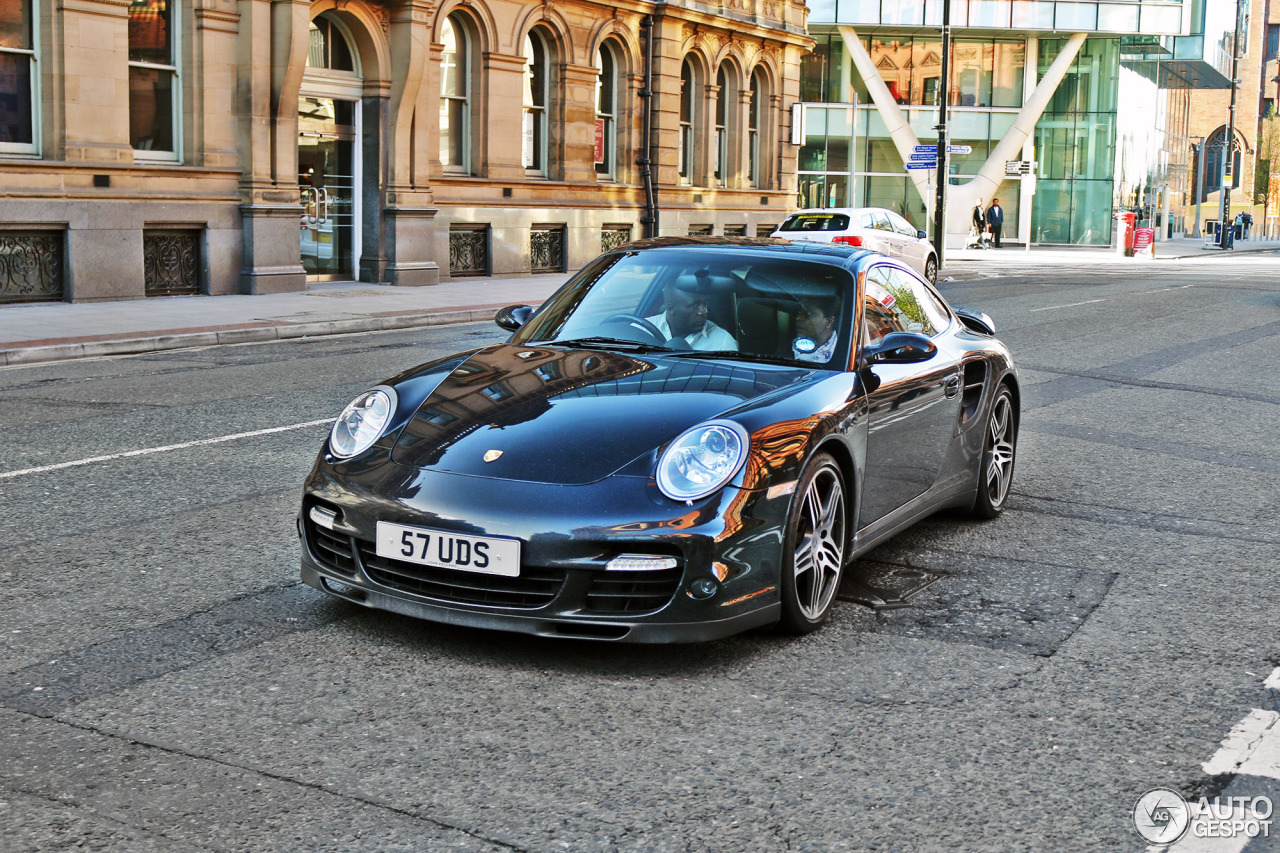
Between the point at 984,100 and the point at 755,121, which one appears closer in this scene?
the point at 755,121

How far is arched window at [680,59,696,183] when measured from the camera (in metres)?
33.8

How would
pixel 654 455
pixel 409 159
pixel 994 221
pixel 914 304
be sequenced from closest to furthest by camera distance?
pixel 654 455 → pixel 914 304 → pixel 409 159 → pixel 994 221

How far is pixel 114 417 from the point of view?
9883 mm

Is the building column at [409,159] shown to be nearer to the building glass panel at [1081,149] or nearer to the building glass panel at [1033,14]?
the building glass panel at [1033,14]

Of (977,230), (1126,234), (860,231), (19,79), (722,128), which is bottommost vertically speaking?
(860,231)

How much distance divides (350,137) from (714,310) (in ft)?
64.5

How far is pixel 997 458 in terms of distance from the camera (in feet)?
23.6

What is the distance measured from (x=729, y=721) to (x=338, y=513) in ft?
5.02

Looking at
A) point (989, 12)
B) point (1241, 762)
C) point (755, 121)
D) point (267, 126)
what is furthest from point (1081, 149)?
point (1241, 762)

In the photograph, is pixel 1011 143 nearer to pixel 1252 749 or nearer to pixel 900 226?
pixel 900 226

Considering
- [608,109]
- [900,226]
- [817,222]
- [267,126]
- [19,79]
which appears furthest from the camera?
[608,109]

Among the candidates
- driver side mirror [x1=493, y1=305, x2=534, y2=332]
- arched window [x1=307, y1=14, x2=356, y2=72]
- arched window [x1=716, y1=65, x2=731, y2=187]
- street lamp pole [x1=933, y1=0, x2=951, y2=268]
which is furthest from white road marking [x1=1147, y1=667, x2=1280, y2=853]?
arched window [x1=716, y1=65, x2=731, y2=187]

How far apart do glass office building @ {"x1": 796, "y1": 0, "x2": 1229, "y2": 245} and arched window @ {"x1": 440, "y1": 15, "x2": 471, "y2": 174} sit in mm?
29990

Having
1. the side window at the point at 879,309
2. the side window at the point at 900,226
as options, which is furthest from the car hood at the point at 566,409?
the side window at the point at 900,226
